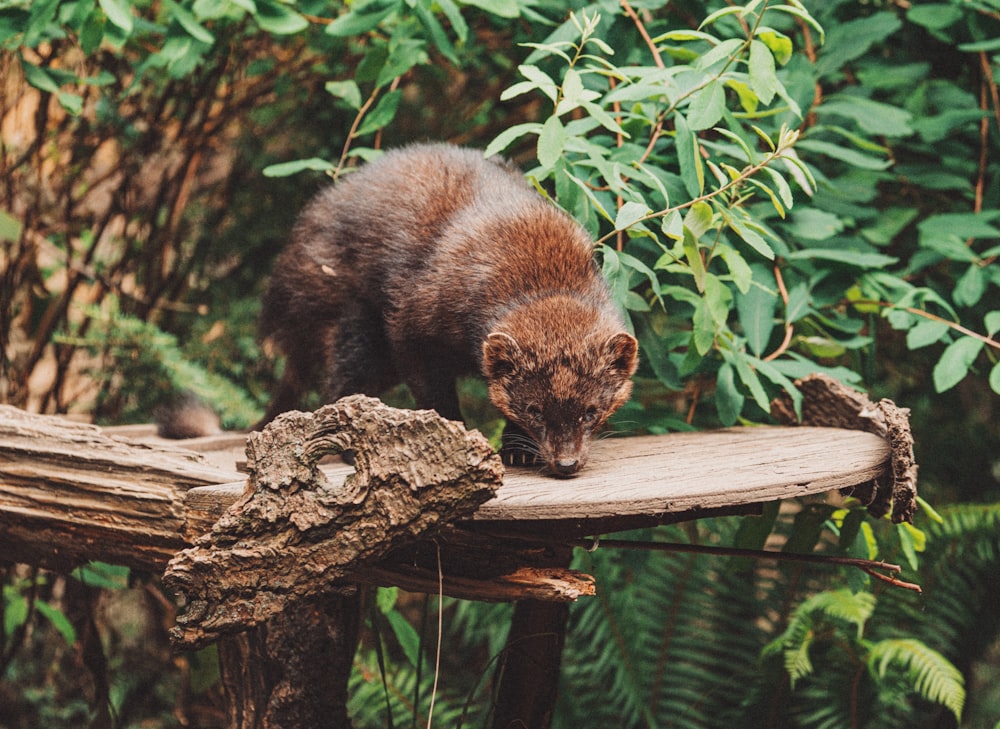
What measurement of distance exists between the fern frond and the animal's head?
6.48 ft

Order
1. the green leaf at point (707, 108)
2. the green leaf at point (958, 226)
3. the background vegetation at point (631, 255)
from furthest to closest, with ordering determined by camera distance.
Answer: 1. the green leaf at point (958, 226)
2. the background vegetation at point (631, 255)
3. the green leaf at point (707, 108)

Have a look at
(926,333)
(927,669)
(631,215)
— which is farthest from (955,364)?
(927,669)

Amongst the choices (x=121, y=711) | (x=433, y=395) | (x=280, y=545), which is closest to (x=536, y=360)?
(x=433, y=395)

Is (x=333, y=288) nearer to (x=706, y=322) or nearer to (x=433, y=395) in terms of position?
(x=433, y=395)

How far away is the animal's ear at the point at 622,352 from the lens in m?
2.41

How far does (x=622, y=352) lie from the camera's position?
2443 mm

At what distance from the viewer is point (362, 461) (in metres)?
1.73

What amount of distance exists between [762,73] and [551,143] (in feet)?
1.70

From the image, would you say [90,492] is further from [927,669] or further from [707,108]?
[927,669]

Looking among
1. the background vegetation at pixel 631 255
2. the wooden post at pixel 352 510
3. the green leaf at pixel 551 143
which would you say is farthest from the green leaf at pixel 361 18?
the wooden post at pixel 352 510

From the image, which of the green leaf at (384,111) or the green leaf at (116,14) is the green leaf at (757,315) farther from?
the green leaf at (116,14)

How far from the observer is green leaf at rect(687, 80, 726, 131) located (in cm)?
229

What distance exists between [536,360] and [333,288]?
2.87 ft

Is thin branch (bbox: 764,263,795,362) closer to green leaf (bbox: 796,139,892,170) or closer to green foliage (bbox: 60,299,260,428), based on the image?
green leaf (bbox: 796,139,892,170)
